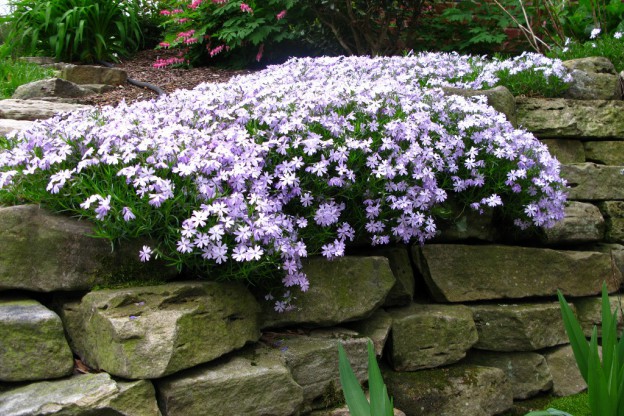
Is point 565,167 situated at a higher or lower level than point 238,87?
lower

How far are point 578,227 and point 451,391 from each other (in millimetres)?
1406

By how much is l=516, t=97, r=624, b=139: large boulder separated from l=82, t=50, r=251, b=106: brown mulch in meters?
2.95

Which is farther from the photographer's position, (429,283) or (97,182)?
(429,283)

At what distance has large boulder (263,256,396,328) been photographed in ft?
8.77

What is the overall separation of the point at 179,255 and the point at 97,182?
0.46m

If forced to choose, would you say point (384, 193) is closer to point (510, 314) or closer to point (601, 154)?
point (510, 314)

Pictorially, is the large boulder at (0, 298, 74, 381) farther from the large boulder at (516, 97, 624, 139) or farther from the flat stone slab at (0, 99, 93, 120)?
the large boulder at (516, 97, 624, 139)

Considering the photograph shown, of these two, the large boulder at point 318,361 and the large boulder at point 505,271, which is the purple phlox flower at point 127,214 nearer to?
the large boulder at point 318,361

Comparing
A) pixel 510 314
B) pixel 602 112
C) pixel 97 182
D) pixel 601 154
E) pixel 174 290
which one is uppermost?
pixel 602 112

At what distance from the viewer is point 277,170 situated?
8.38 ft

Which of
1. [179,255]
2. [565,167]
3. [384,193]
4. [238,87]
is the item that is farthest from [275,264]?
[565,167]

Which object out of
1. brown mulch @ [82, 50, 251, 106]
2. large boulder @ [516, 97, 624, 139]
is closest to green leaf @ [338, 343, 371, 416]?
large boulder @ [516, 97, 624, 139]

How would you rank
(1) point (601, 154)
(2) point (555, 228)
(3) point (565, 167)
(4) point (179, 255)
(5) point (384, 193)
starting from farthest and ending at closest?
(1) point (601, 154) → (3) point (565, 167) → (2) point (555, 228) → (5) point (384, 193) → (4) point (179, 255)

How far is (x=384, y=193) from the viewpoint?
8.86ft
